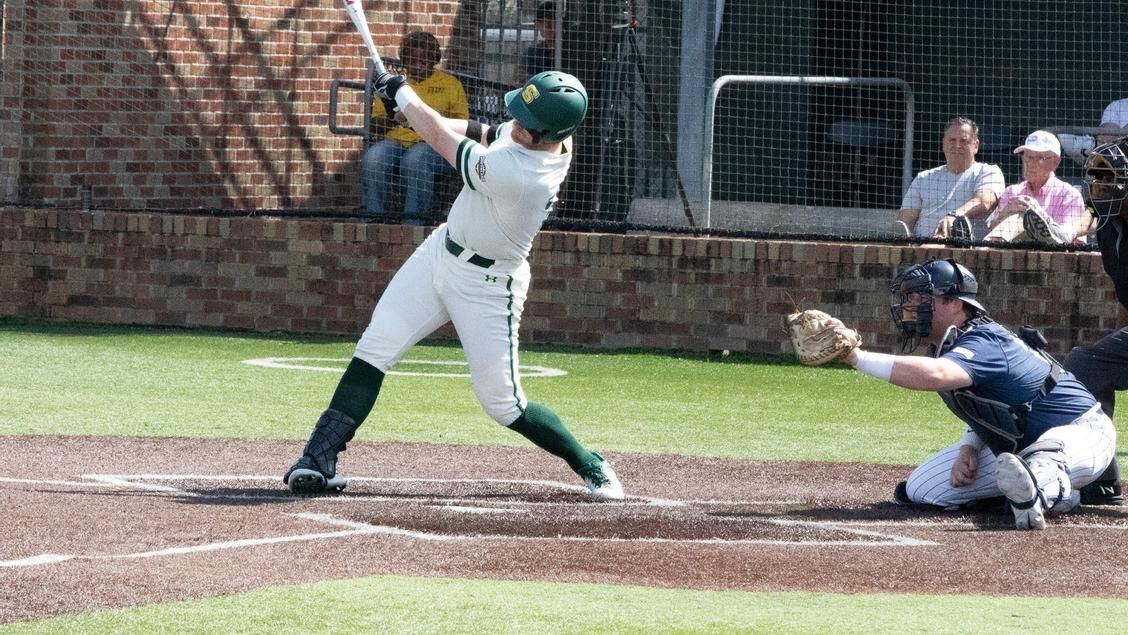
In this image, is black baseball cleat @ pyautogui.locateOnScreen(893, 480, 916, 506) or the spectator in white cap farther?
the spectator in white cap

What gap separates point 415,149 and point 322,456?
6853 millimetres

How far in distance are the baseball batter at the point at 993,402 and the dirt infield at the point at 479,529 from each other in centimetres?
16

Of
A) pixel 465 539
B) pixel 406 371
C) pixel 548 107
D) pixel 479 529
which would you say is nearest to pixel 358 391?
pixel 479 529

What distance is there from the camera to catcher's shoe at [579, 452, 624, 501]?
293 inches

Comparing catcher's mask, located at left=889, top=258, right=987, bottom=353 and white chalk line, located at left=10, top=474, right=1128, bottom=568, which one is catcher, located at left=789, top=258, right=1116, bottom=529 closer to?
catcher's mask, located at left=889, top=258, right=987, bottom=353

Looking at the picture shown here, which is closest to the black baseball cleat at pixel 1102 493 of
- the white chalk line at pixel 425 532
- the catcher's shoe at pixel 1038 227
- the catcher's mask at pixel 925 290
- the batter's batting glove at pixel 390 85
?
the white chalk line at pixel 425 532

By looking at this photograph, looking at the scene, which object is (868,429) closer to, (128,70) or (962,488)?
(962,488)

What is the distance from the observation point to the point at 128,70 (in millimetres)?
14570

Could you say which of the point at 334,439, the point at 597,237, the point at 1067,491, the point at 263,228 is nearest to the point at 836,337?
the point at 1067,491

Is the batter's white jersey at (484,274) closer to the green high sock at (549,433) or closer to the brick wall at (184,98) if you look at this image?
the green high sock at (549,433)

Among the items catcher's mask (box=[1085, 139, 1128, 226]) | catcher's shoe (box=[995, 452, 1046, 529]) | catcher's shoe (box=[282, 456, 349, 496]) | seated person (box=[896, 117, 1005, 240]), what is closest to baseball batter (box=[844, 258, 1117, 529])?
catcher's shoe (box=[995, 452, 1046, 529])

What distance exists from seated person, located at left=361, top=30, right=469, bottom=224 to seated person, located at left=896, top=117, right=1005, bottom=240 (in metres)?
3.62

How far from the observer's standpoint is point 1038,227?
12.4 m

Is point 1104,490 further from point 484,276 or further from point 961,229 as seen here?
point 961,229
